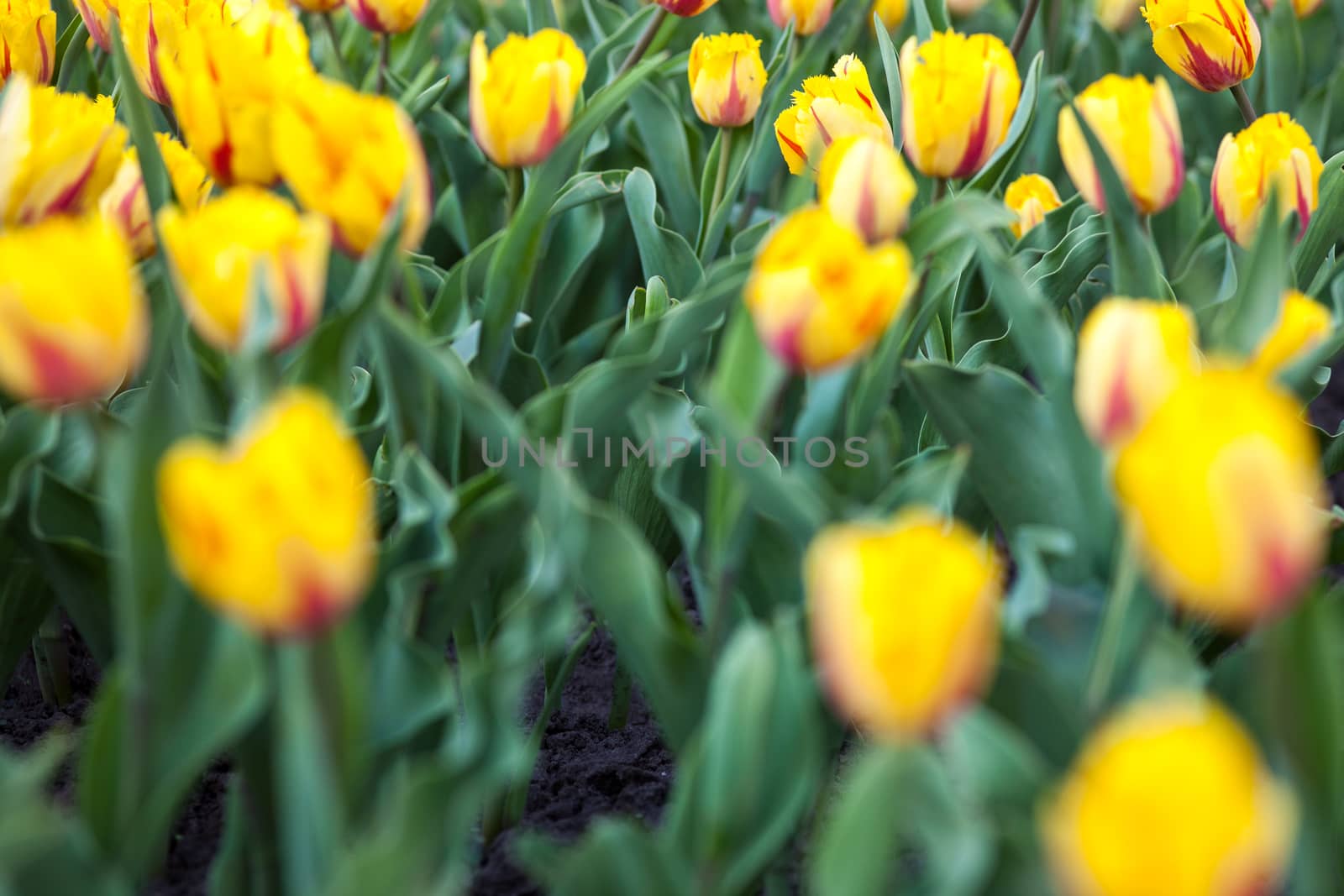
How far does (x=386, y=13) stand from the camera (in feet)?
3.95

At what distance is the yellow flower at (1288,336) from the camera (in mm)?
761

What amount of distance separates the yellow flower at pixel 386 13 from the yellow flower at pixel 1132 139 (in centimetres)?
59

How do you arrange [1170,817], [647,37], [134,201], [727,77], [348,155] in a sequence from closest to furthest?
[1170,817] < [348,155] < [134,201] < [727,77] < [647,37]

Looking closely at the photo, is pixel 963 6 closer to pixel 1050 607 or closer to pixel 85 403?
pixel 1050 607

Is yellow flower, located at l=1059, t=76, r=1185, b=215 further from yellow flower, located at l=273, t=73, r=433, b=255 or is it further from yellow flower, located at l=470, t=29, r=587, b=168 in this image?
yellow flower, located at l=273, t=73, r=433, b=255

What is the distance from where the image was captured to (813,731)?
25.0 inches

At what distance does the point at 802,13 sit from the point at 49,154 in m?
0.72

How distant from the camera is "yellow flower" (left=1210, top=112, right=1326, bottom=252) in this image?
101cm

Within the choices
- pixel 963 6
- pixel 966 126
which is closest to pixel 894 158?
pixel 966 126

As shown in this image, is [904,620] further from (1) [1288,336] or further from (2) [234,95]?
(2) [234,95]

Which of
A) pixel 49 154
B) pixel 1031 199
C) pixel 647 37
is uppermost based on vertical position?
pixel 49 154

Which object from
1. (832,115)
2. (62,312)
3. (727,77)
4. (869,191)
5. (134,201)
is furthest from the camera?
(727,77)

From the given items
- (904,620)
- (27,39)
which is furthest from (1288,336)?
(27,39)

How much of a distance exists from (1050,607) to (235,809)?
45cm
